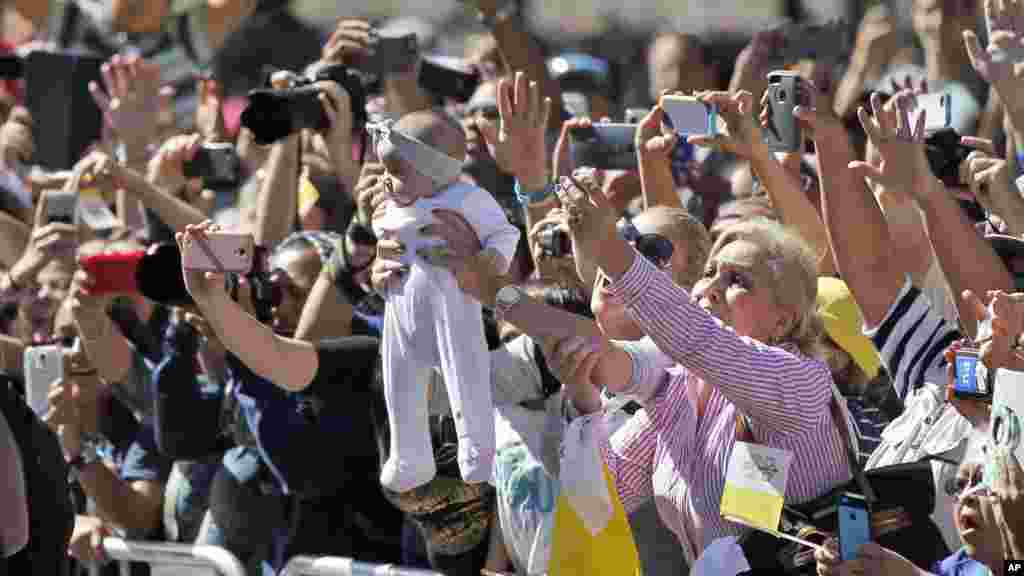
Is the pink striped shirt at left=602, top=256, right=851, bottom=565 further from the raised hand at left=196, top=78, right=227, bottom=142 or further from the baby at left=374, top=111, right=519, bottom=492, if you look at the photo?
the raised hand at left=196, top=78, right=227, bottom=142

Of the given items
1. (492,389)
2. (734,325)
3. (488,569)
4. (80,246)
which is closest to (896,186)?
(734,325)

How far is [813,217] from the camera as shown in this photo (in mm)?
4965

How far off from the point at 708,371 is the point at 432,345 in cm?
64

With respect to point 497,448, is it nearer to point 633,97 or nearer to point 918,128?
point 918,128

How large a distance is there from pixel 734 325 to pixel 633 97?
4475 millimetres

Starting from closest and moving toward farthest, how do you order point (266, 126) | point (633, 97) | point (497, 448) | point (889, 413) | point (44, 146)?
point (497, 448)
point (889, 413)
point (266, 126)
point (44, 146)
point (633, 97)

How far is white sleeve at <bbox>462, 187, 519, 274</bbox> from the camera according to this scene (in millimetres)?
4082

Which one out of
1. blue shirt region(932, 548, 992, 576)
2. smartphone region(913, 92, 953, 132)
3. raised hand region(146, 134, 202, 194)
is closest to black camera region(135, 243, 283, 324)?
raised hand region(146, 134, 202, 194)

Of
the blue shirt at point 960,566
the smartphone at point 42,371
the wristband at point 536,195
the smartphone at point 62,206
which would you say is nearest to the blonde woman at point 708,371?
the blue shirt at point 960,566

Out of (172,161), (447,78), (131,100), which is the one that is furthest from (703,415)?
(131,100)

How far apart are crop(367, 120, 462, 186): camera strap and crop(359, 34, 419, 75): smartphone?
7.17ft

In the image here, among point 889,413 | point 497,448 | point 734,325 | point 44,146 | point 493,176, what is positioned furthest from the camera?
point 44,146

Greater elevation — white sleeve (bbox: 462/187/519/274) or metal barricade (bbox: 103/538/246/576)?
white sleeve (bbox: 462/187/519/274)

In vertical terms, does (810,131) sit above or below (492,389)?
above
